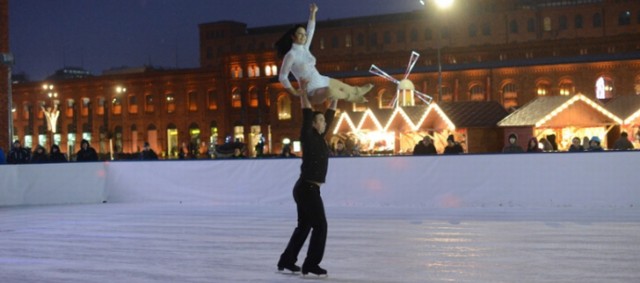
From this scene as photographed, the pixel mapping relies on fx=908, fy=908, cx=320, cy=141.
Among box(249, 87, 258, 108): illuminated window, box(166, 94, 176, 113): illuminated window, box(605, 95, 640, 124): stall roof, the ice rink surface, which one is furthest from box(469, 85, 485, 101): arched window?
the ice rink surface

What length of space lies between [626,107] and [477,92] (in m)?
36.3

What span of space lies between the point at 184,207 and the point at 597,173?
8.50 m

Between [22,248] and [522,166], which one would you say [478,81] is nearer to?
[522,166]

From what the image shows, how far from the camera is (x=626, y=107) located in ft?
105

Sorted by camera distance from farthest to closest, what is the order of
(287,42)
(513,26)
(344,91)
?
1. (513,26)
2. (287,42)
3. (344,91)

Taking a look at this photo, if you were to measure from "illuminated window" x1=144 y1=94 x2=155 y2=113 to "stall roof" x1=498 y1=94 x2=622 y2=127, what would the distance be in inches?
2363

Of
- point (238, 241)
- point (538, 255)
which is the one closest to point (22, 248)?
point (238, 241)

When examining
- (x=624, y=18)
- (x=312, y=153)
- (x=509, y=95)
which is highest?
(x=624, y=18)

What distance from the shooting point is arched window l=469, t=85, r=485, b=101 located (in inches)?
2675

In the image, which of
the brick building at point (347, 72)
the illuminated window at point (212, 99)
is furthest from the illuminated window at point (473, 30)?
the illuminated window at point (212, 99)

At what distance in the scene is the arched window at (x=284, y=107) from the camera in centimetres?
7669

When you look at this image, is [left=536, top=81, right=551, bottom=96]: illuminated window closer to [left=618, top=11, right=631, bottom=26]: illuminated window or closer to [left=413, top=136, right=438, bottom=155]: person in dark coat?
[left=618, top=11, right=631, bottom=26]: illuminated window

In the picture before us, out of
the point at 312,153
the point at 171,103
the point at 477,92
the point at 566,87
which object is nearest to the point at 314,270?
the point at 312,153

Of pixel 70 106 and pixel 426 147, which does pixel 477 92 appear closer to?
pixel 70 106
